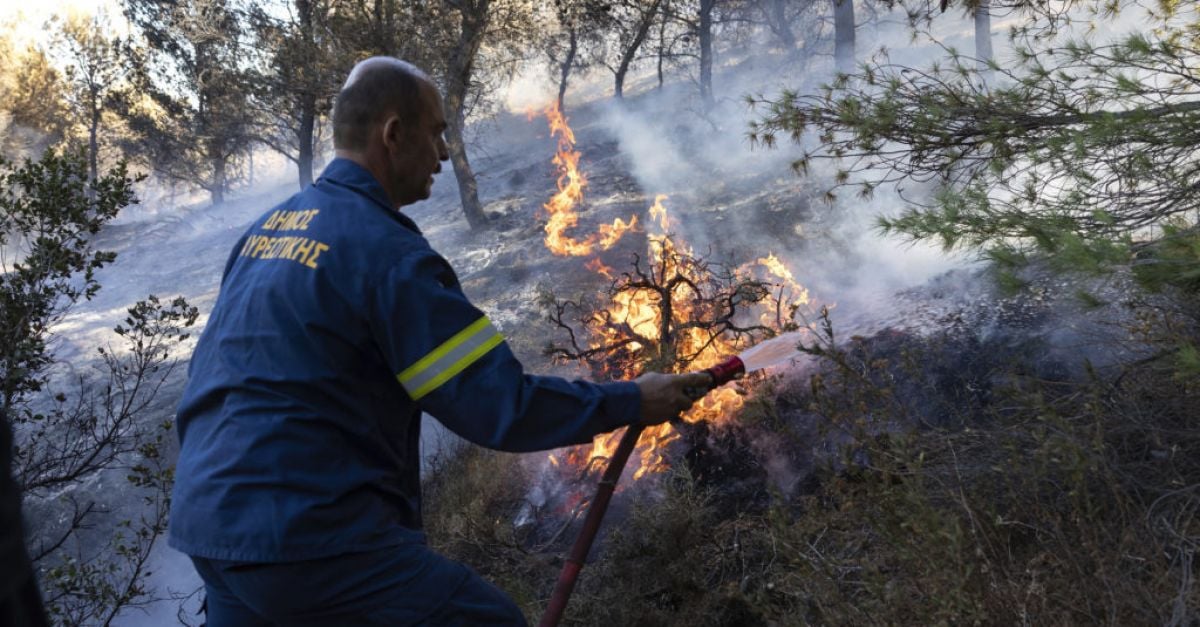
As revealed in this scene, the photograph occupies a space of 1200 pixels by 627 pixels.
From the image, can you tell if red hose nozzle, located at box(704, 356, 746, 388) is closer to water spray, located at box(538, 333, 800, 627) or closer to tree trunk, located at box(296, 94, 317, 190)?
water spray, located at box(538, 333, 800, 627)

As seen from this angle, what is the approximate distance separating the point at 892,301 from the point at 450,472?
3804 mm

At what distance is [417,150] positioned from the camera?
8.27 ft

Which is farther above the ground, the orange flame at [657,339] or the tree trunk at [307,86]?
the tree trunk at [307,86]

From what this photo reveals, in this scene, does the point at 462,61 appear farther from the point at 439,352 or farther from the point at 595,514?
the point at 439,352

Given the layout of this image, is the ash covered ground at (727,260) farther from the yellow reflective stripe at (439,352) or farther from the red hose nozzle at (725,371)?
the yellow reflective stripe at (439,352)

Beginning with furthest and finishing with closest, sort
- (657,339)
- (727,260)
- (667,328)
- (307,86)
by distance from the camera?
(307,86) → (727,260) → (657,339) → (667,328)

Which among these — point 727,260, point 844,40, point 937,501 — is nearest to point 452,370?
point 937,501

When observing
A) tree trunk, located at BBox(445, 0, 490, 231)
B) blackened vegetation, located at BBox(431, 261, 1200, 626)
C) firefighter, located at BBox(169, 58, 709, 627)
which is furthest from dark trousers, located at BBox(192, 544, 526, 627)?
tree trunk, located at BBox(445, 0, 490, 231)

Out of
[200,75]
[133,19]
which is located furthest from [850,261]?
[133,19]

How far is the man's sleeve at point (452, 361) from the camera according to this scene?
2.06 meters

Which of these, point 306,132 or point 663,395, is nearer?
point 663,395

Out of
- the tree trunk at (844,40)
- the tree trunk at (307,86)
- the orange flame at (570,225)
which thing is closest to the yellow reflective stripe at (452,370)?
the orange flame at (570,225)

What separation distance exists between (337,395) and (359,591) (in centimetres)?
48

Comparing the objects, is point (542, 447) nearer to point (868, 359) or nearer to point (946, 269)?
point (868, 359)
